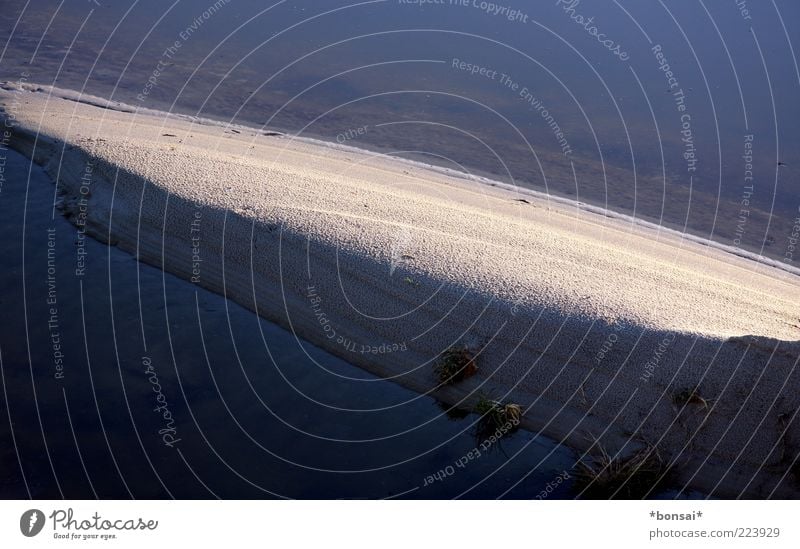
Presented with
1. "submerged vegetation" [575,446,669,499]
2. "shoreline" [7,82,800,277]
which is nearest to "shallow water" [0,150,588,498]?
"submerged vegetation" [575,446,669,499]

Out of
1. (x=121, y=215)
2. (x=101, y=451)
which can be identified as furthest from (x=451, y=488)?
(x=121, y=215)

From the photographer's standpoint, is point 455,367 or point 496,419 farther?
point 455,367

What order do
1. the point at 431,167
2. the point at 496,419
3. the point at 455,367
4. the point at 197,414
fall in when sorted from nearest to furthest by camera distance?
the point at 197,414, the point at 496,419, the point at 455,367, the point at 431,167
